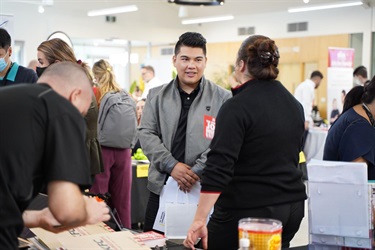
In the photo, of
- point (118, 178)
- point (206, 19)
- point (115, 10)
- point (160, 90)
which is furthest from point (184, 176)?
point (206, 19)

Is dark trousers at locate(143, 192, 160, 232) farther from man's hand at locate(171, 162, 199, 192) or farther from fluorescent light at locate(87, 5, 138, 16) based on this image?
fluorescent light at locate(87, 5, 138, 16)

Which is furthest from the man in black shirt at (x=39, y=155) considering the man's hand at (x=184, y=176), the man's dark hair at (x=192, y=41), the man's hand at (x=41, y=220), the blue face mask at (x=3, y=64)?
the blue face mask at (x=3, y=64)

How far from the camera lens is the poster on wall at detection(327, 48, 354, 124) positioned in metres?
9.57

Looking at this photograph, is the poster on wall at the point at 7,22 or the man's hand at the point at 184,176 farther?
the poster on wall at the point at 7,22

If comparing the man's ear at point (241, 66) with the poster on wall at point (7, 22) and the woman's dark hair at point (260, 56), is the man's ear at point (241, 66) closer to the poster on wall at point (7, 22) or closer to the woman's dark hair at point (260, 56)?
the woman's dark hair at point (260, 56)

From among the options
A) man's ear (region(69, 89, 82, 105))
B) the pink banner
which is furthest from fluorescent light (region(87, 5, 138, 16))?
man's ear (region(69, 89, 82, 105))

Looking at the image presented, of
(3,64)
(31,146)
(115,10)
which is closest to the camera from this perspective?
(31,146)

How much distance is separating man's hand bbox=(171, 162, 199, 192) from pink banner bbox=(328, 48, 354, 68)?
7532 millimetres

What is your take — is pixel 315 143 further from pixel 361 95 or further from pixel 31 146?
pixel 31 146

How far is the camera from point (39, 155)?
1280 millimetres

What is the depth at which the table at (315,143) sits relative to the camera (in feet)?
29.0

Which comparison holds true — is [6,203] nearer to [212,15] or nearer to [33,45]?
[33,45]

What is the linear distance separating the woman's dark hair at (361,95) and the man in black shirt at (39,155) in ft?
5.49

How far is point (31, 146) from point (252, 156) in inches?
35.8
